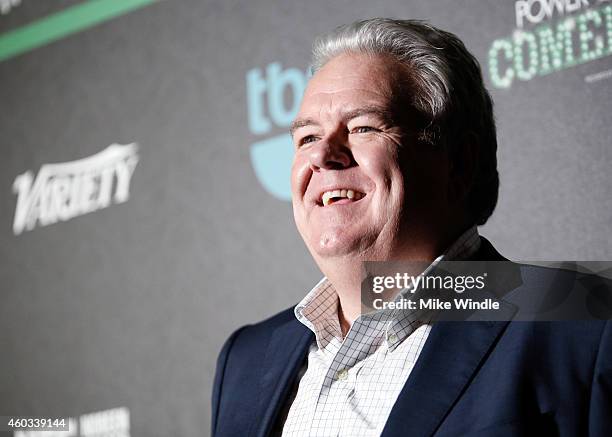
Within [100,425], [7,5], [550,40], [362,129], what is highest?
[7,5]

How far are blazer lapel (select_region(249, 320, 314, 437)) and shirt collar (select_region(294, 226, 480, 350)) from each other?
0.14 ft

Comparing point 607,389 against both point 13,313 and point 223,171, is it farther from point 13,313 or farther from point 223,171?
point 13,313

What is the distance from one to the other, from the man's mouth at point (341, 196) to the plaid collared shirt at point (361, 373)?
0.63ft

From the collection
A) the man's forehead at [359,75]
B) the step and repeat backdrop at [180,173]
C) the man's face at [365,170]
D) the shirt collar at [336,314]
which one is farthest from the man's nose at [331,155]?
the step and repeat backdrop at [180,173]

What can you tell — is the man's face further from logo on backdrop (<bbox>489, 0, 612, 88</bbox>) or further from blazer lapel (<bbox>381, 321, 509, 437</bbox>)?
logo on backdrop (<bbox>489, 0, 612, 88</bbox>)

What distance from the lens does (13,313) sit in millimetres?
2912

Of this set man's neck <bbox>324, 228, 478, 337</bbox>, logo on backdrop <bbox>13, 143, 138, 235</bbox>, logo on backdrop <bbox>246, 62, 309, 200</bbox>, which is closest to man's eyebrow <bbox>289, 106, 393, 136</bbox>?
man's neck <bbox>324, 228, 478, 337</bbox>

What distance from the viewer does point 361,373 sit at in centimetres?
147

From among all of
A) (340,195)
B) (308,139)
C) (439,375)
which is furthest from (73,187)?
(439,375)

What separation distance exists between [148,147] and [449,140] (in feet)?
4.18

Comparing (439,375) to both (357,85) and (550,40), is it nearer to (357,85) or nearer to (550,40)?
(357,85)

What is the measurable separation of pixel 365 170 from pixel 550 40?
572mm

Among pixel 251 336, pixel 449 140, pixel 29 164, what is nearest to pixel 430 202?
pixel 449 140

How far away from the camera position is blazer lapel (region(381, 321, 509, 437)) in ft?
4.29
